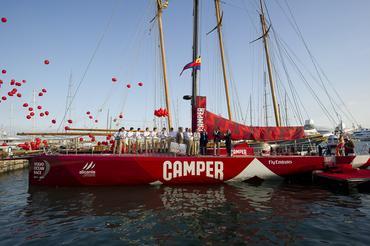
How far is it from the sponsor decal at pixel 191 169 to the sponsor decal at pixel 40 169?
18.9ft

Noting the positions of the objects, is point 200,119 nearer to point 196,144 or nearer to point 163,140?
point 196,144

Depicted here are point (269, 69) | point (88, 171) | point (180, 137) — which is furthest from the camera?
point (269, 69)

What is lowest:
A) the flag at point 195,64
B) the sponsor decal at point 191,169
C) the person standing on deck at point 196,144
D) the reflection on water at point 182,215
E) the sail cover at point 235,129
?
the reflection on water at point 182,215

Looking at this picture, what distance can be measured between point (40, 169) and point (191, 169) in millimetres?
7471

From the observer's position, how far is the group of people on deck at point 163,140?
14.6 metres

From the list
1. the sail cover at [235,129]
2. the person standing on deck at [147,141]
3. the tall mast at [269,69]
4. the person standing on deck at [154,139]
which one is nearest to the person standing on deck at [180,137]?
the sail cover at [235,129]

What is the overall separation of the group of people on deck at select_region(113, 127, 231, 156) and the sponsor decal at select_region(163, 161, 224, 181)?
80 cm

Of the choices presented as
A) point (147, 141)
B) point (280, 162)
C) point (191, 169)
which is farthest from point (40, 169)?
point (280, 162)

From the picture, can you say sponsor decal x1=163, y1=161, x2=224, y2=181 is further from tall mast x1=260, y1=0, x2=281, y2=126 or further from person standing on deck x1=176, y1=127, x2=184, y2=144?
tall mast x1=260, y1=0, x2=281, y2=126

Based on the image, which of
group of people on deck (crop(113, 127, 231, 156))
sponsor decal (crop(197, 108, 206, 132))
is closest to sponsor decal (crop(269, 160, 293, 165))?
group of people on deck (crop(113, 127, 231, 156))

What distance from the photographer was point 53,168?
13.5 m

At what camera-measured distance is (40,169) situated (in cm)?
1376

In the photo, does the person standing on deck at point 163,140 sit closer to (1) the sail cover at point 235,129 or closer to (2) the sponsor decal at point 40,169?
(1) the sail cover at point 235,129

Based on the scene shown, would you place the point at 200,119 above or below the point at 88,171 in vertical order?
above
